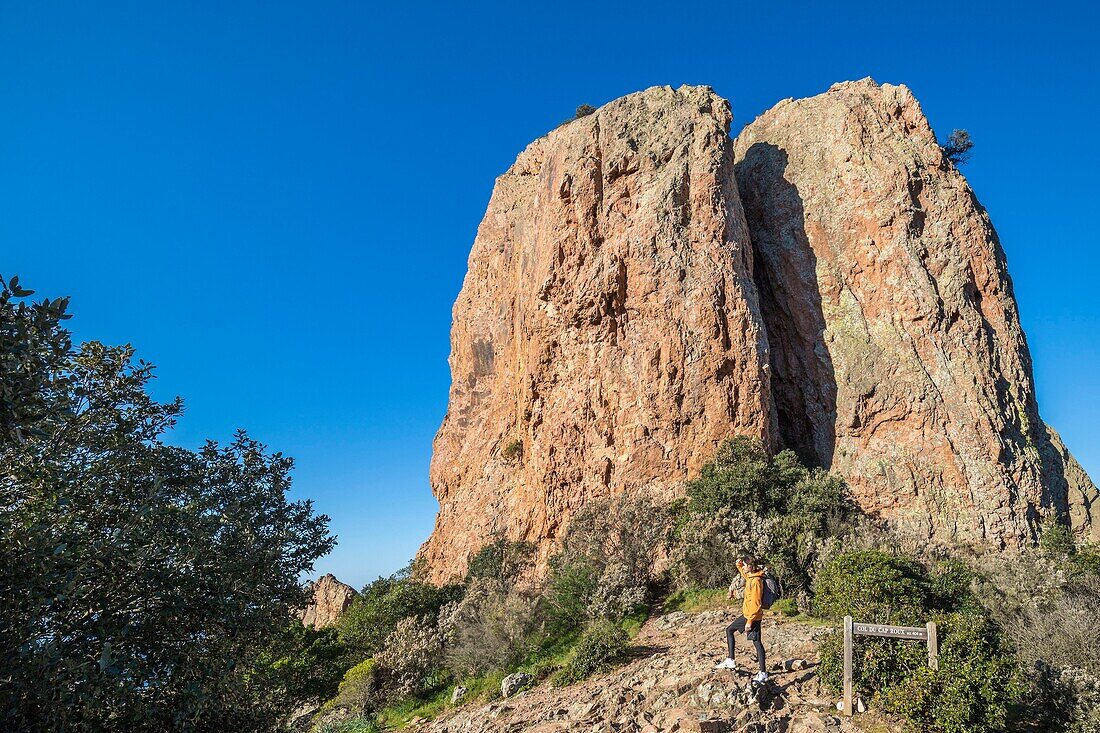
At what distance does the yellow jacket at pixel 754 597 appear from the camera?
Result: 9.62 meters

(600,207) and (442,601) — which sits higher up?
(600,207)

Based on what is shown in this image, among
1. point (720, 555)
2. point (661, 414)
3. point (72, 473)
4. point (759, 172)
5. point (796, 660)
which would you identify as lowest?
point (796, 660)

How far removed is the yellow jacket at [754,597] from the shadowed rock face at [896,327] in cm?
1622

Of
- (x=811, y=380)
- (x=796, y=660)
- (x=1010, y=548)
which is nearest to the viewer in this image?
(x=796, y=660)

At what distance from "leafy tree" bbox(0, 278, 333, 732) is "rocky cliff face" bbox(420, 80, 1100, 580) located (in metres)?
17.8

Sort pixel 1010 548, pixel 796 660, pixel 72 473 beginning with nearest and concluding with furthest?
pixel 72 473 < pixel 796 660 < pixel 1010 548

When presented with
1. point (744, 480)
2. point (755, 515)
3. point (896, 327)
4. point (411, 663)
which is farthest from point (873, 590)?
point (896, 327)

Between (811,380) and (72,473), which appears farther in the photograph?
(811,380)

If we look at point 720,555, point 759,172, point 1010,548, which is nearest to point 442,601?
point 720,555

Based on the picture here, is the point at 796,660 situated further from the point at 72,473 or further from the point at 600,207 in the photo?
the point at 600,207

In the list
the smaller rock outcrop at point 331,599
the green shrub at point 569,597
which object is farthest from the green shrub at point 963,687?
the smaller rock outcrop at point 331,599

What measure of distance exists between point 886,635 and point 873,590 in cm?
345

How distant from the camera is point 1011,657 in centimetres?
862

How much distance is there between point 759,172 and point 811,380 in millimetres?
12361
